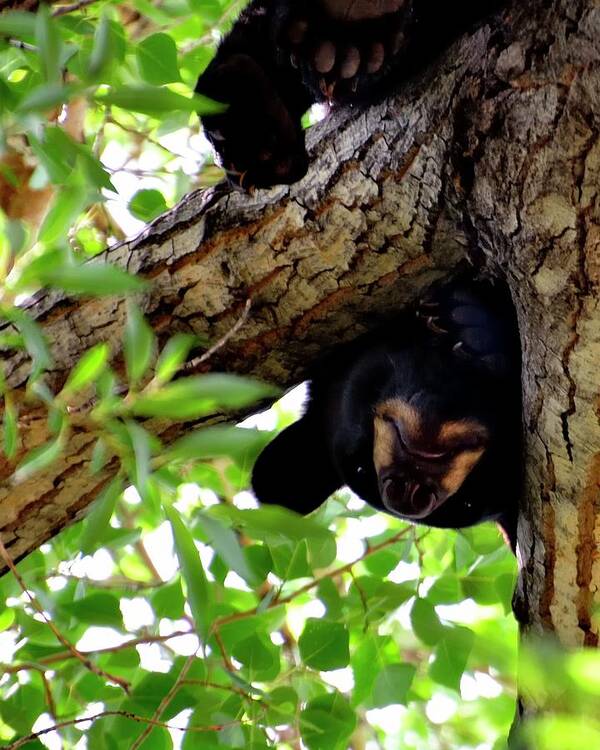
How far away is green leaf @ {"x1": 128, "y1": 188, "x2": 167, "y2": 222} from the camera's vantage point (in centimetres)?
307

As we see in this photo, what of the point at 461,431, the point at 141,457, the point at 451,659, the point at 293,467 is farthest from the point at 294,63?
the point at 451,659

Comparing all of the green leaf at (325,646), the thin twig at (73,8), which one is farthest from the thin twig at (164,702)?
the thin twig at (73,8)

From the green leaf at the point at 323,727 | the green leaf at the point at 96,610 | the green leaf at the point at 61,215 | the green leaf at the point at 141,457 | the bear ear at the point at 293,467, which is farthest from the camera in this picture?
the bear ear at the point at 293,467

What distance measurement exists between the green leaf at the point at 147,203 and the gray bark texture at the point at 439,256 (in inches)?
22.7

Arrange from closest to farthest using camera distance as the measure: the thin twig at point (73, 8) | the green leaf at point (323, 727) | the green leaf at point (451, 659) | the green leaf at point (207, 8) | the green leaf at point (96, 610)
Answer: the green leaf at point (96, 610)
the green leaf at point (323, 727)
the green leaf at point (451, 659)
the thin twig at point (73, 8)
the green leaf at point (207, 8)

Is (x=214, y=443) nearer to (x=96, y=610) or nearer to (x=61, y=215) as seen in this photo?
(x=61, y=215)

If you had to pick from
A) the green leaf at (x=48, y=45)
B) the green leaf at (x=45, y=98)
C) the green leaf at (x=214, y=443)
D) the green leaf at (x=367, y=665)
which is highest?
the green leaf at (x=48, y=45)

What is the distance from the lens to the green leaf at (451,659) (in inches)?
101

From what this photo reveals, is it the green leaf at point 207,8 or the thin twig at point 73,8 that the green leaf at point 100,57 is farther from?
the green leaf at point 207,8

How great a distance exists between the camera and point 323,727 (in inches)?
96.8

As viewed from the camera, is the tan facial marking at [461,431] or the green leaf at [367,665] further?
the green leaf at [367,665]

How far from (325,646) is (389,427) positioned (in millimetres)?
580

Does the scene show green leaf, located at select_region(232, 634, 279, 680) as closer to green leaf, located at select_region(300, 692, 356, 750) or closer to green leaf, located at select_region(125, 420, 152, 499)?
green leaf, located at select_region(300, 692, 356, 750)

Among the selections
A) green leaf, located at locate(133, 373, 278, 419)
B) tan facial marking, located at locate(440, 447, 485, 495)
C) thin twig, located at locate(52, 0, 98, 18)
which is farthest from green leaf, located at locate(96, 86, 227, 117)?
thin twig, located at locate(52, 0, 98, 18)
